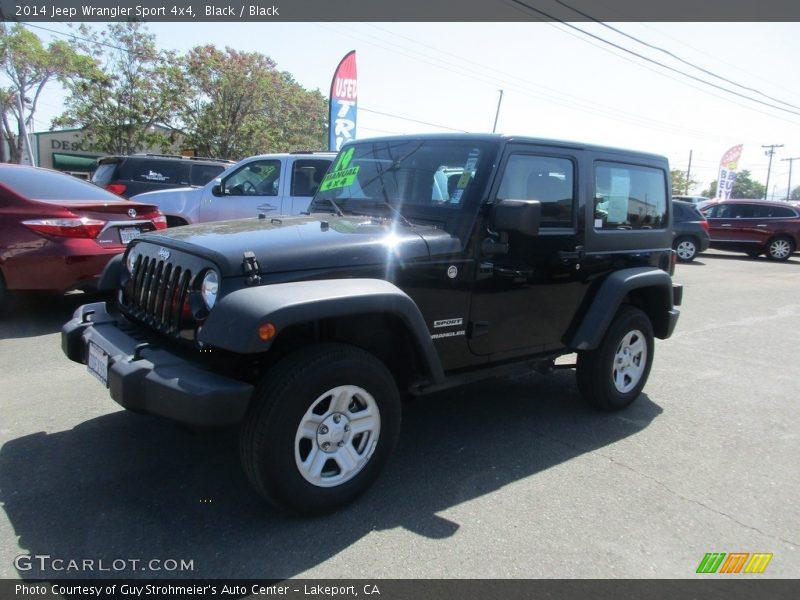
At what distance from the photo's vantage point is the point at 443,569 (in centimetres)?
261

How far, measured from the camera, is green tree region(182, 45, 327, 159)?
3009cm

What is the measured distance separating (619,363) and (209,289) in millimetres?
3112

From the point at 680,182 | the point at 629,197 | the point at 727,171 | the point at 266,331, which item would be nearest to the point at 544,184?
the point at 629,197

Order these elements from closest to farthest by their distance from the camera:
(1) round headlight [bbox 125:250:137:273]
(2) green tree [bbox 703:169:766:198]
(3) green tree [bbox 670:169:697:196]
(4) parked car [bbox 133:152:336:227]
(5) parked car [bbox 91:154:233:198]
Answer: (1) round headlight [bbox 125:250:137:273]
(4) parked car [bbox 133:152:336:227]
(5) parked car [bbox 91:154:233:198]
(3) green tree [bbox 670:169:697:196]
(2) green tree [bbox 703:169:766:198]

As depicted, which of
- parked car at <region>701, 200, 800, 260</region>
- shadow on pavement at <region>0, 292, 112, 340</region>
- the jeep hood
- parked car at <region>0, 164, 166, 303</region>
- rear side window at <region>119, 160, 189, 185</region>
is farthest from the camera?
parked car at <region>701, 200, 800, 260</region>

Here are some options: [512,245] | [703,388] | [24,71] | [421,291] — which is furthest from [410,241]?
[24,71]

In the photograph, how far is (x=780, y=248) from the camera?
18.1 meters

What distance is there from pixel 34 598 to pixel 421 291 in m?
2.16

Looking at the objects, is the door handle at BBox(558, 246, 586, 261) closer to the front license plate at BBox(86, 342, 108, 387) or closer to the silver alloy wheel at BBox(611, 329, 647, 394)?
the silver alloy wheel at BBox(611, 329, 647, 394)

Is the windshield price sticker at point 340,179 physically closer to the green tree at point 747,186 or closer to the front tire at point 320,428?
the front tire at point 320,428

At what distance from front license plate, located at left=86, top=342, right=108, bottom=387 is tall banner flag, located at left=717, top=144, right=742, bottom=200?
40.5 meters

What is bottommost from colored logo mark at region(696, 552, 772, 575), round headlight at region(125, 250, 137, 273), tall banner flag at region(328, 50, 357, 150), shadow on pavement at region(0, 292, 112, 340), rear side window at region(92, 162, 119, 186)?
colored logo mark at region(696, 552, 772, 575)

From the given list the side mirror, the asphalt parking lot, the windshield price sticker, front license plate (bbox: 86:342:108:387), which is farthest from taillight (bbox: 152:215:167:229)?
the side mirror

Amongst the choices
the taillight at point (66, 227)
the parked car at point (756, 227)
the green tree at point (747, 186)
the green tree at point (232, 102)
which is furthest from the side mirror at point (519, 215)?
the green tree at point (747, 186)
